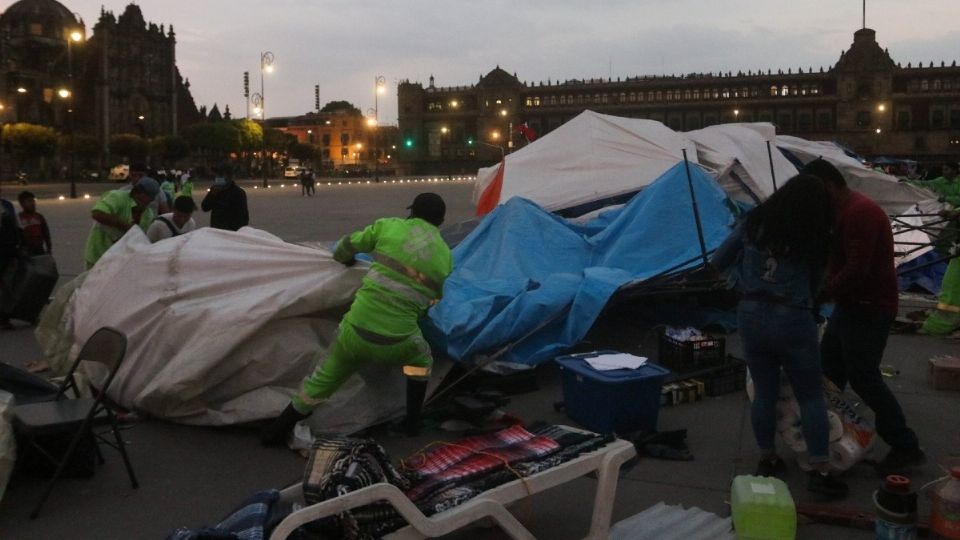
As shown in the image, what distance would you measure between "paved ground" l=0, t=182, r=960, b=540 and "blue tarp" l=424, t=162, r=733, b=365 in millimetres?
535

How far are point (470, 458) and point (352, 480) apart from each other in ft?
2.00

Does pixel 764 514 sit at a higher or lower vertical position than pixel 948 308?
lower

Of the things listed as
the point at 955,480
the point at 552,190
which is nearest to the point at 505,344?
the point at 955,480

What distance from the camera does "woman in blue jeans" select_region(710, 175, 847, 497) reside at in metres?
4.13

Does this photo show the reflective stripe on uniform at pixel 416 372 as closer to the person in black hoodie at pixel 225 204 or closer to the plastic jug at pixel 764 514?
the plastic jug at pixel 764 514

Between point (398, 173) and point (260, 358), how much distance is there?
321 feet

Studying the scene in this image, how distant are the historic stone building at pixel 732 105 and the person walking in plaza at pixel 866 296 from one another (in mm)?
81016

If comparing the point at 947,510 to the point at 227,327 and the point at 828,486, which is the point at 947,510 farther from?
the point at 227,327

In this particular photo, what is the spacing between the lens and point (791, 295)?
4.19m

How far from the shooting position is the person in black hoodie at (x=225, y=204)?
30.8 feet

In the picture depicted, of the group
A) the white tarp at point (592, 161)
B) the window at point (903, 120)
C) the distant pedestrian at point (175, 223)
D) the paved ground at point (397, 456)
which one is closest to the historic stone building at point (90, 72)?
the white tarp at point (592, 161)

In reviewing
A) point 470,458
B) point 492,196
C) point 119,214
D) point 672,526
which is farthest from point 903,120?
point 470,458

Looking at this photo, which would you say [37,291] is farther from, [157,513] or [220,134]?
[220,134]

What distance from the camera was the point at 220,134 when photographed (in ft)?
233
